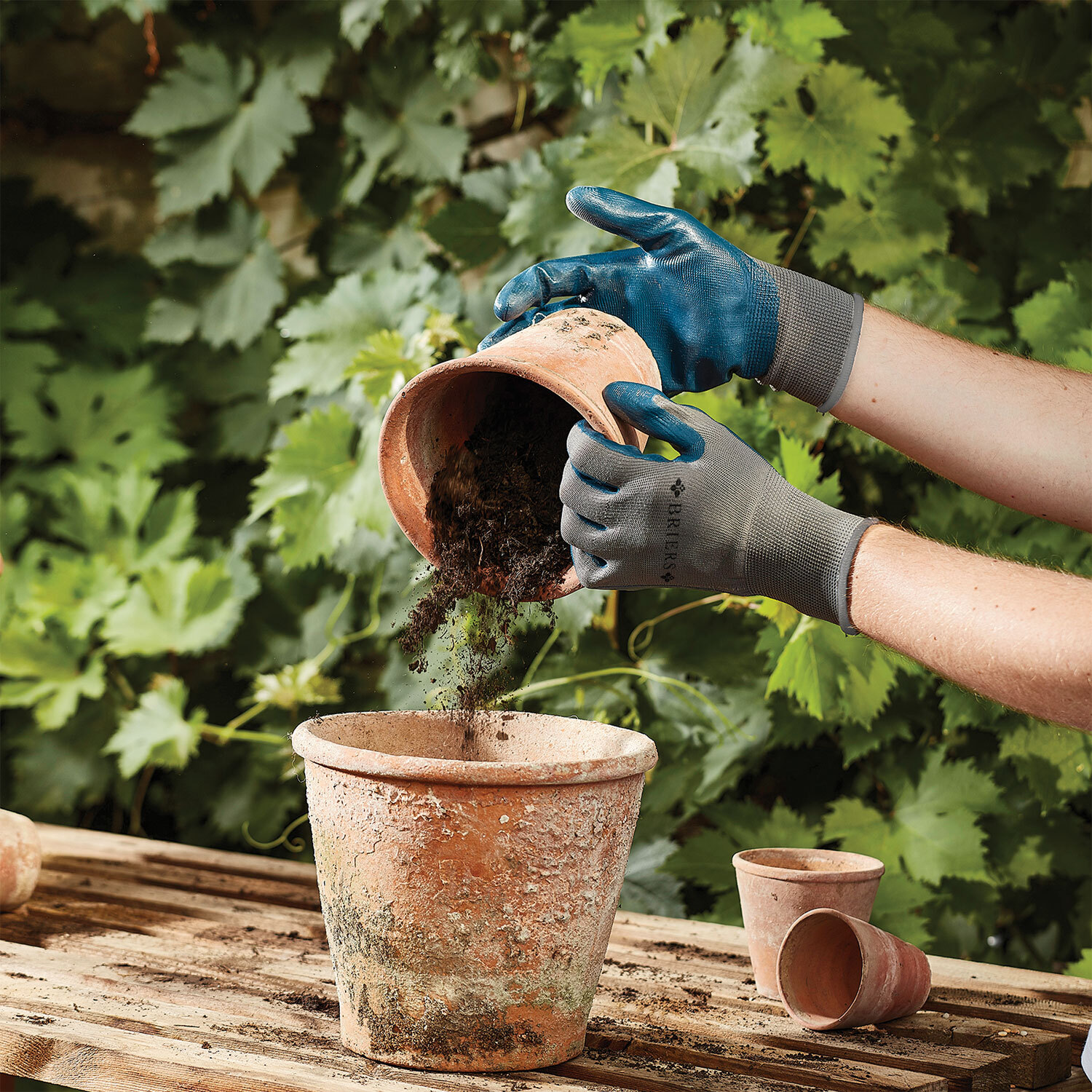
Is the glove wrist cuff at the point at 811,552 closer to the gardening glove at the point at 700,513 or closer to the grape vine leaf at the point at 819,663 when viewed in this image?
the gardening glove at the point at 700,513

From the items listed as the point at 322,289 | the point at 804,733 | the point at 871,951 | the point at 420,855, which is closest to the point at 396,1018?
the point at 420,855

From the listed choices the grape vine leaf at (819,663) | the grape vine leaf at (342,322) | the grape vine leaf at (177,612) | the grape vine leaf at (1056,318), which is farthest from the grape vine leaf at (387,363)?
the grape vine leaf at (1056,318)

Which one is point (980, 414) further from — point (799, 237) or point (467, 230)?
point (467, 230)

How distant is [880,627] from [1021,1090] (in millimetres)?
476

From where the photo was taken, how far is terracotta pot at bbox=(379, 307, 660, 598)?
97cm

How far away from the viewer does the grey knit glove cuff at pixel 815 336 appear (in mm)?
1249

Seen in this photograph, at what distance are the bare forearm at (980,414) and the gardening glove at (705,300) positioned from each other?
4 centimetres

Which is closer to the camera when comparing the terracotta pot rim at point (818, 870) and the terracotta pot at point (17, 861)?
the terracotta pot rim at point (818, 870)

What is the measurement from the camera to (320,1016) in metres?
1.07

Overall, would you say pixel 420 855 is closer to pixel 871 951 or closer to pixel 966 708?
pixel 871 951

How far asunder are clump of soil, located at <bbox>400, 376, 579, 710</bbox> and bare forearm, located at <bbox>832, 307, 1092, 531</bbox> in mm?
345

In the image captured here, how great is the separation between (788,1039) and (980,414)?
0.66m

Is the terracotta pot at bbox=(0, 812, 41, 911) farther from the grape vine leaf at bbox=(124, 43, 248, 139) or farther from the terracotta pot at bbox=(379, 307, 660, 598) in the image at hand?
the grape vine leaf at bbox=(124, 43, 248, 139)

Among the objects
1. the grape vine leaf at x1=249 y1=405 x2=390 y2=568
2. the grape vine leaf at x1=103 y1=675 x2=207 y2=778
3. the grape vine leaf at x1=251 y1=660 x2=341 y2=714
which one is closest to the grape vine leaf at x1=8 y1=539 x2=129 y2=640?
the grape vine leaf at x1=103 y1=675 x2=207 y2=778
